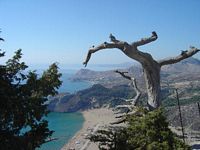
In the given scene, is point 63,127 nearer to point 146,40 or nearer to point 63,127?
point 63,127

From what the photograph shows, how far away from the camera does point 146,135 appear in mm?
6719

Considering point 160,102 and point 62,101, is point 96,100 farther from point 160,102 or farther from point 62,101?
point 160,102

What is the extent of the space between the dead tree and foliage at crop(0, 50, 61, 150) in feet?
4.87

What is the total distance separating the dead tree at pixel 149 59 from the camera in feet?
24.2

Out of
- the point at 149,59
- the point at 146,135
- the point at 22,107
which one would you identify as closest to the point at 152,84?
the point at 149,59

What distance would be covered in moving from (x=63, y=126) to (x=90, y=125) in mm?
7736

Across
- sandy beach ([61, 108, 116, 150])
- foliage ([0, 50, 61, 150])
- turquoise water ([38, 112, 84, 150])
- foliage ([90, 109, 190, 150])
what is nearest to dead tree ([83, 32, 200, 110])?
foliage ([90, 109, 190, 150])

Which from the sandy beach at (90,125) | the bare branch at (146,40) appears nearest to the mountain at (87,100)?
the sandy beach at (90,125)

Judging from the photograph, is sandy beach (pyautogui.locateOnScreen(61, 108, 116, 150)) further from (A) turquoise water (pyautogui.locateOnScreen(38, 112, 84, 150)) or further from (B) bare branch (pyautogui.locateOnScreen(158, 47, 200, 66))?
(B) bare branch (pyautogui.locateOnScreen(158, 47, 200, 66))

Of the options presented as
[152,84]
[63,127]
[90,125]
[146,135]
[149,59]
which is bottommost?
[63,127]

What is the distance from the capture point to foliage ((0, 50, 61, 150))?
22.5ft

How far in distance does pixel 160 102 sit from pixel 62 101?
135 meters

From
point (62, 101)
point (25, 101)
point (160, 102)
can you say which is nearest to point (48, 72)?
point (25, 101)

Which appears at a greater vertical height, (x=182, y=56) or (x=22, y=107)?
(x=182, y=56)
